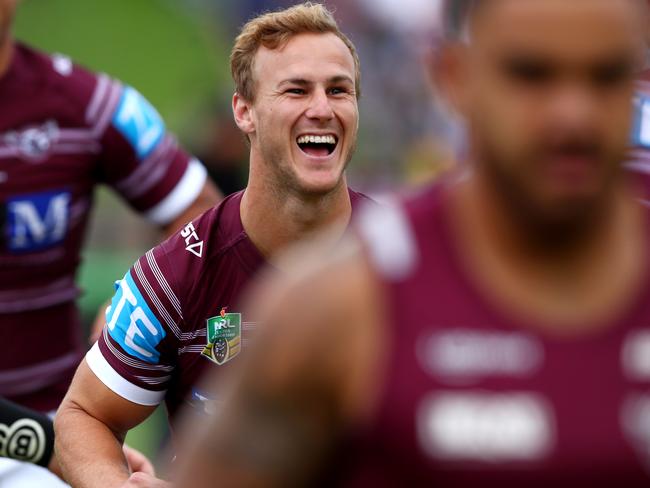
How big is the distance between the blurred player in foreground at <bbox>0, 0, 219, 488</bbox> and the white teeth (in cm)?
121

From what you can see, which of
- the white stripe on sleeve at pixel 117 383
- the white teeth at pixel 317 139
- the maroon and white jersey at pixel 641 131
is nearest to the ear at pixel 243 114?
the white teeth at pixel 317 139

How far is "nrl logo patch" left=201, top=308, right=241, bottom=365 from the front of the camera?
4.64m

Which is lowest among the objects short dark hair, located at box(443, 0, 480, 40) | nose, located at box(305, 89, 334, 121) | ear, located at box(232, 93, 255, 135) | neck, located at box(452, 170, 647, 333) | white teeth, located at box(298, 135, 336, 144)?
ear, located at box(232, 93, 255, 135)

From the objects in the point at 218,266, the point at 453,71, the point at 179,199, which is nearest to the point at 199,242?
the point at 218,266

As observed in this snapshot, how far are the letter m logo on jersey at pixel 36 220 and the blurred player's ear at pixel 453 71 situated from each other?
3.70 m

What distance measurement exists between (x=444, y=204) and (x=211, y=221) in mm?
2402

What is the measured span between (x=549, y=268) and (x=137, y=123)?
3.99 metres

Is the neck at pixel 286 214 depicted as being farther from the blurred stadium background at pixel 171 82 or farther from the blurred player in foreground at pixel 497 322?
the blurred stadium background at pixel 171 82

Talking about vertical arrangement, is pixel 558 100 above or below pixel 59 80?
above

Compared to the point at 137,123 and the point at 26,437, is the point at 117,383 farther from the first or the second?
the point at 137,123

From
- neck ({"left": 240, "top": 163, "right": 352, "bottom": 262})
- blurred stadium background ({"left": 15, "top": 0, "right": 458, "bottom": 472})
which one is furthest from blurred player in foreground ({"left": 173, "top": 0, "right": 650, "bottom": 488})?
blurred stadium background ({"left": 15, "top": 0, "right": 458, "bottom": 472})

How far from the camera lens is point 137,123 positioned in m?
6.13

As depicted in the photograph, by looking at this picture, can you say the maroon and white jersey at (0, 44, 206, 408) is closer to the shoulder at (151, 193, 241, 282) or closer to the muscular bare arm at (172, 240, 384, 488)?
the shoulder at (151, 193, 241, 282)

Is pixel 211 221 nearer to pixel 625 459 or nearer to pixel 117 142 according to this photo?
pixel 117 142
